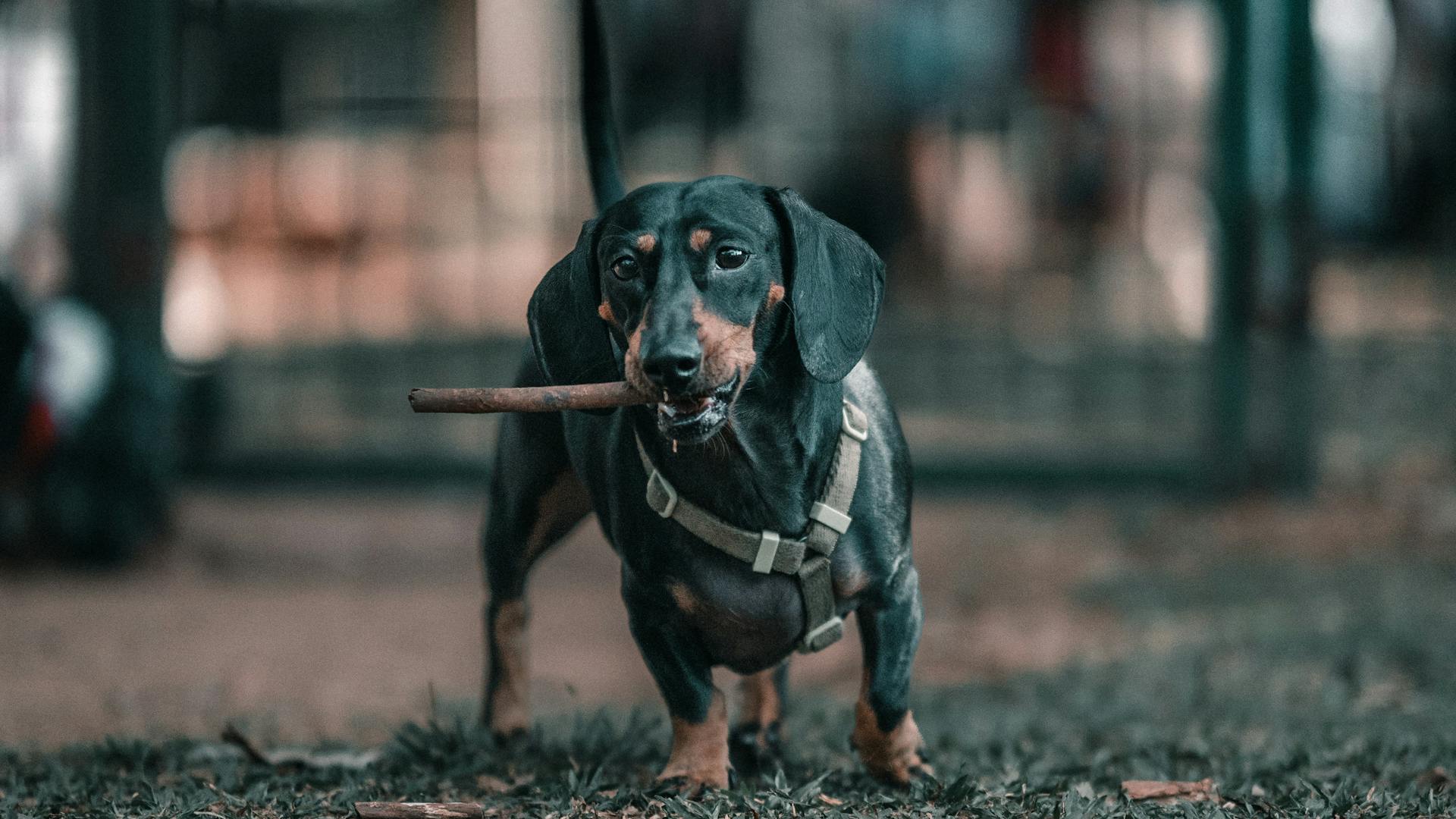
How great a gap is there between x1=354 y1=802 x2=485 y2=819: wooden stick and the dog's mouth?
2.84ft

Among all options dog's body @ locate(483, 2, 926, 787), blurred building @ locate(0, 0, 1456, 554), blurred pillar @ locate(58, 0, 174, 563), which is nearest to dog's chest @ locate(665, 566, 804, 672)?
dog's body @ locate(483, 2, 926, 787)

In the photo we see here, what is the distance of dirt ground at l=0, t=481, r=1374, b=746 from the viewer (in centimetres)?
526

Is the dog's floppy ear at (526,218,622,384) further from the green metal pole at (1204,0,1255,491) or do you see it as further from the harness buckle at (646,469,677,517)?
the green metal pole at (1204,0,1255,491)

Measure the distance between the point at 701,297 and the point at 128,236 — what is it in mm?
5343

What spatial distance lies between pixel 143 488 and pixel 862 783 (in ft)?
16.1

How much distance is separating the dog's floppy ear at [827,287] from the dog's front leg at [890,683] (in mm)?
530

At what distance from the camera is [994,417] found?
9.80 m

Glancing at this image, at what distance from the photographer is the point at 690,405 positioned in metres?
2.83

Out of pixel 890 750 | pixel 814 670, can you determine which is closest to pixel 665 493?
pixel 890 750

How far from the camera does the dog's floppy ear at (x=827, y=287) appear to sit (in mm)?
3020

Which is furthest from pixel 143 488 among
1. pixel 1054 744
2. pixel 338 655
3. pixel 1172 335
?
pixel 1172 335

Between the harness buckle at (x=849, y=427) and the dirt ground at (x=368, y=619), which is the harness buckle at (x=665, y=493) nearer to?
the harness buckle at (x=849, y=427)

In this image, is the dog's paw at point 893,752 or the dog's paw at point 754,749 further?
the dog's paw at point 754,749

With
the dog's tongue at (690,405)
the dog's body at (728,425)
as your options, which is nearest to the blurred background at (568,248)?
the dog's body at (728,425)
